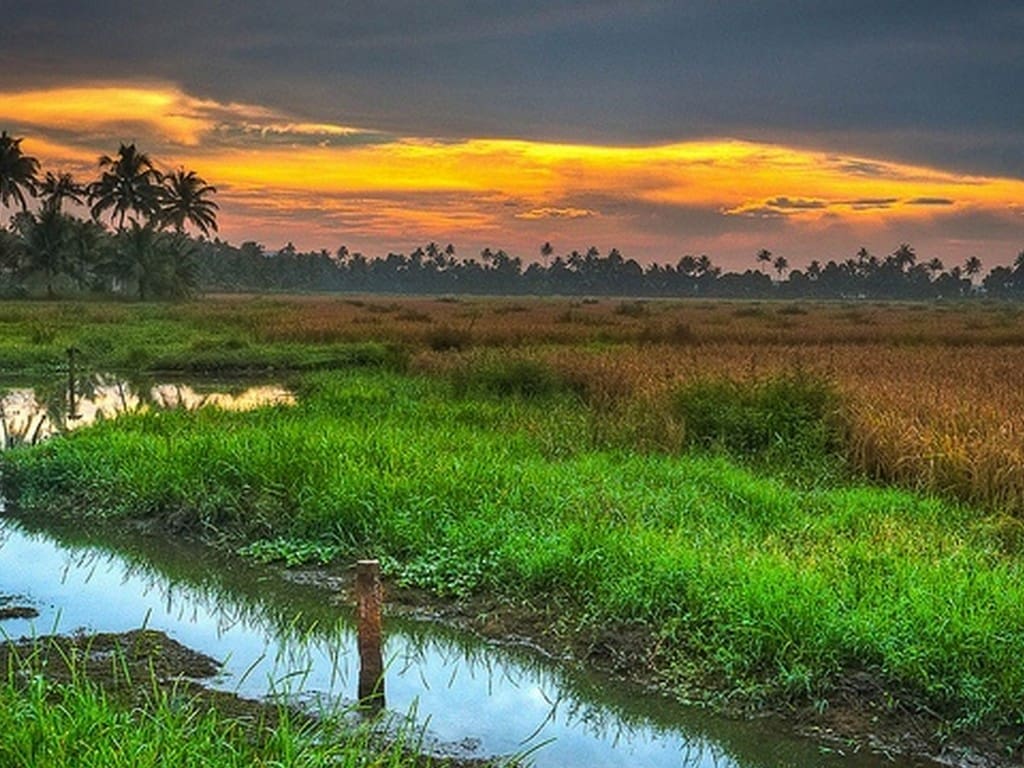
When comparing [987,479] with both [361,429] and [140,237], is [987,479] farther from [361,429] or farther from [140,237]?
[140,237]

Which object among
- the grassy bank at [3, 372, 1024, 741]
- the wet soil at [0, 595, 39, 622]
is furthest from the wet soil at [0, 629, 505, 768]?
the grassy bank at [3, 372, 1024, 741]

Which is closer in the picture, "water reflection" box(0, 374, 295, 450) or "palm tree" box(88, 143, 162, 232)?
"water reflection" box(0, 374, 295, 450)

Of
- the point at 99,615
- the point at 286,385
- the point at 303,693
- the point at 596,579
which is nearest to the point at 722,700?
the point at 596,579

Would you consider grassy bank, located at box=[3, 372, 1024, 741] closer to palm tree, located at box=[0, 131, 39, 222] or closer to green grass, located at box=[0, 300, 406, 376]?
green grass, located at box=[0, 300, 406, 376]

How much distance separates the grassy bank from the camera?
6008 millimetres

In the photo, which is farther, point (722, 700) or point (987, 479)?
point (987, 479)

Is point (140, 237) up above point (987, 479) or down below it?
above

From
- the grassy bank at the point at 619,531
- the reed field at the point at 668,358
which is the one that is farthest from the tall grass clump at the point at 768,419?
the grassy bank at the point at 619,531

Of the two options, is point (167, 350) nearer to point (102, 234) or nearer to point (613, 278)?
point (102, 234)

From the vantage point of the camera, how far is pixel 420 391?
58.1 ft

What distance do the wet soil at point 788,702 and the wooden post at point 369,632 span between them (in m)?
1.47

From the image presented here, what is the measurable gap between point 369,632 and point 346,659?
1284 mm

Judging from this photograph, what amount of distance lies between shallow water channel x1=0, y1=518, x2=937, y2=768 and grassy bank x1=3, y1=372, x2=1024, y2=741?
40 centimetres

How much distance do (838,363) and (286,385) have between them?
12.1m
